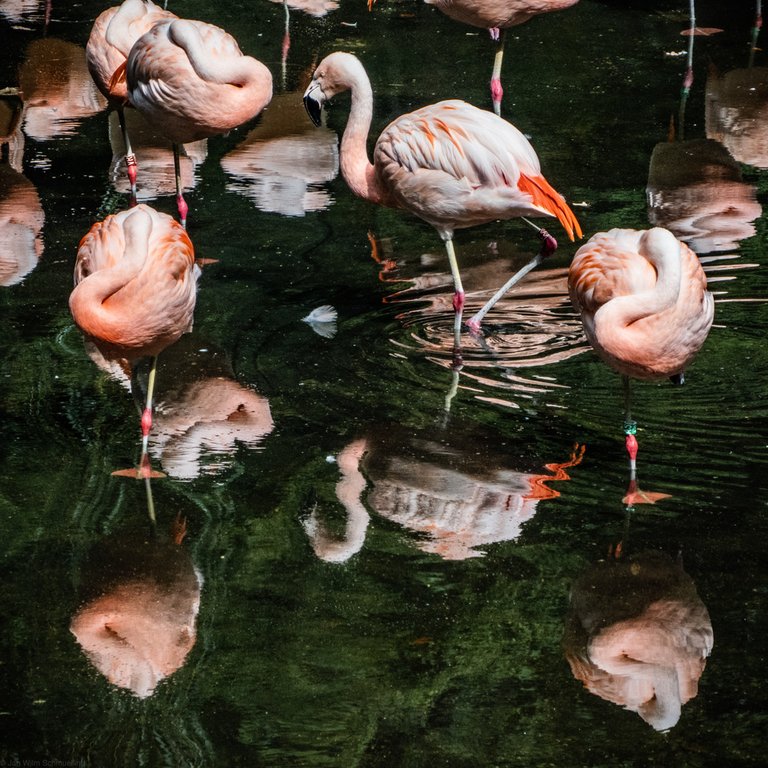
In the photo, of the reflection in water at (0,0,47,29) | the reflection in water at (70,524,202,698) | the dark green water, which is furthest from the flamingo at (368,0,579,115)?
the reflection in water at (70,524,202,698)

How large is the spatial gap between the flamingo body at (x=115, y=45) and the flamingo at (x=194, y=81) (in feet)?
2.07

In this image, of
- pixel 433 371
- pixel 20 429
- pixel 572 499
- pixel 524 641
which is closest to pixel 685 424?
pixel 572 499

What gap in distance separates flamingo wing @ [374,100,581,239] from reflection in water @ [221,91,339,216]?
1.68m

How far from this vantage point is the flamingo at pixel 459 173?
6.26 meters

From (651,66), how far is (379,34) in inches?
93.1

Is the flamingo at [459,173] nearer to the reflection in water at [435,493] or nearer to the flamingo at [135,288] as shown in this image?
the reflection in water at [435,493]

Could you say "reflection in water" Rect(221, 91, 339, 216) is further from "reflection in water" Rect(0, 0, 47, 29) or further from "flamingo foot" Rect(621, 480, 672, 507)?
"flamingo foot" Rect(621, 480, 672, 507)

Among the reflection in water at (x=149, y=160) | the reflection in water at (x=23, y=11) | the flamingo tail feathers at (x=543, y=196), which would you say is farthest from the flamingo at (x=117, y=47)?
the reflection in water at (x=23, y=11)

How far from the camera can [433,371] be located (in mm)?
5992

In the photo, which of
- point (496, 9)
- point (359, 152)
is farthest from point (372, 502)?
point (496, 9)

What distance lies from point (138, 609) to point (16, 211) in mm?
4372

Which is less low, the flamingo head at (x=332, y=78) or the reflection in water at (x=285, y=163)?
the flamingo head at (x=332, y=78)

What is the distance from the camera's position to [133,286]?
5.07 metres

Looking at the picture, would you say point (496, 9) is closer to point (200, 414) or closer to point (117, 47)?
point (117, 47)
